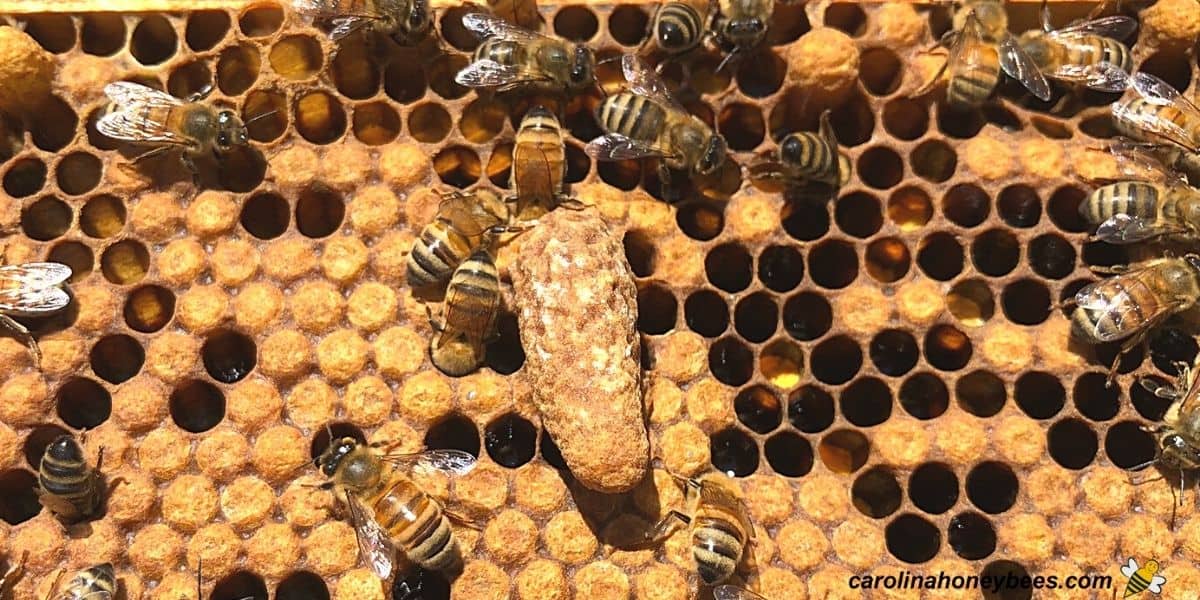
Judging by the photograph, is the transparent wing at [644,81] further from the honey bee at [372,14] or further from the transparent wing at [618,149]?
the honey bee at [372,14]

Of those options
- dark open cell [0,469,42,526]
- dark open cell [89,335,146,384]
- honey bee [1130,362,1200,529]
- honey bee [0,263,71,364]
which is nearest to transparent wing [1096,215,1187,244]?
honey bee [1130,362,1200,529]

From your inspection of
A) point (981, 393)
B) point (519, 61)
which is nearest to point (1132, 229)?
point (981, 393)

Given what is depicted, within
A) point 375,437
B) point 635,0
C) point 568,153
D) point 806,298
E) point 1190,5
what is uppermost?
point 1190,5

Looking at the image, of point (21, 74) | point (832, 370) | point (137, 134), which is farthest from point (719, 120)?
point (21, 74)

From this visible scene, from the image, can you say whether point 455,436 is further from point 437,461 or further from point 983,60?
point 983,60

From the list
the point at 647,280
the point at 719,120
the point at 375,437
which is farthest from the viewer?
the point at 719,120

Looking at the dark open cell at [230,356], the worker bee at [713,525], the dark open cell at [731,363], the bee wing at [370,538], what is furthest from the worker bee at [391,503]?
the dark open cell at [731,363]

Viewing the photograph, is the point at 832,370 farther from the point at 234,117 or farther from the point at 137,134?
the point at 137,134
